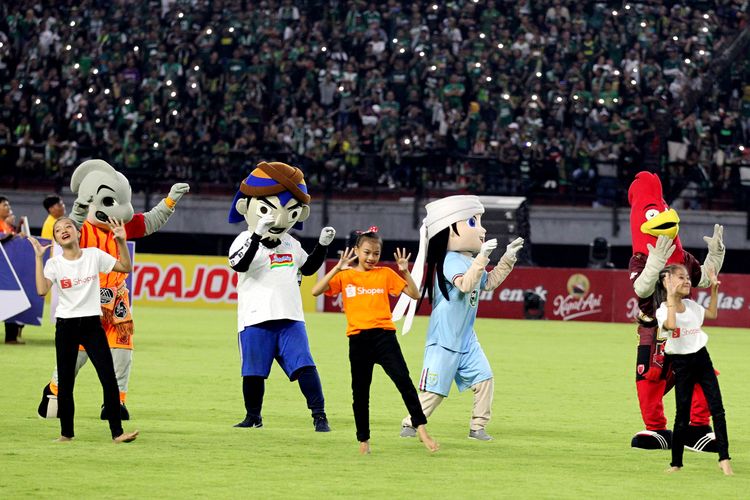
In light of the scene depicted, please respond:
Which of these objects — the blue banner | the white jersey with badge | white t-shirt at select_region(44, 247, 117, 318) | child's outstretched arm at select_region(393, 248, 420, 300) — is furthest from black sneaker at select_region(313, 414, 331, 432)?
the blue banner

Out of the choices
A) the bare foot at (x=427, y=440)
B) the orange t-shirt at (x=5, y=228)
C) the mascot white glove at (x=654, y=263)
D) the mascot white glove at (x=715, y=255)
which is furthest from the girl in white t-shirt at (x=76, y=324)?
the orange t-shirt at (x=5, y=228)

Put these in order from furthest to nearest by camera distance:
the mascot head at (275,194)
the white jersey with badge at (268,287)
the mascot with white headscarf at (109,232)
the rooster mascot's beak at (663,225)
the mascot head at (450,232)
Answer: the mascot head at (275,194) → the mascot with white headscarf at (109,232) → the white jersey with badge at (268,287) → the mascot head at (450,232) → the rooster mascot's beak at (663,225)

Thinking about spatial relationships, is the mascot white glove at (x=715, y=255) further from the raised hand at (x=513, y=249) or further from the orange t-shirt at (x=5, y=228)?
the orange t-shirt at (x=5, y=228)

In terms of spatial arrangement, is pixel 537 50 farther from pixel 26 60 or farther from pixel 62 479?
pixel 62 479

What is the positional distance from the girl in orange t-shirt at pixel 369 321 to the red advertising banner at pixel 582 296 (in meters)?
17.5

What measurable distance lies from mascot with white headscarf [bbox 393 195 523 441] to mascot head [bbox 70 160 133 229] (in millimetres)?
2613

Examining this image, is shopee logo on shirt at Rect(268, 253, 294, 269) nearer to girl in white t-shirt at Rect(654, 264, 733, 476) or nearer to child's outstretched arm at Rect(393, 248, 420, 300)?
child's outstretched arm at Rect(393, 248, 420, 300)

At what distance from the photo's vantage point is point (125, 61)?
34.1 meters

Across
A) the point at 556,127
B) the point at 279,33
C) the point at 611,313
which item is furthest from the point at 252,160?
the point at 611,313

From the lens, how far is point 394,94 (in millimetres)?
31641

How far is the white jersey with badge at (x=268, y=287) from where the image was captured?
34.6 feet

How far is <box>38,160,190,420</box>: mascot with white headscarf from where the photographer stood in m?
10.8

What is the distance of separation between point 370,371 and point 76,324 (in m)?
2.03

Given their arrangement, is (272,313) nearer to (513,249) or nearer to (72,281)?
(72,281)
